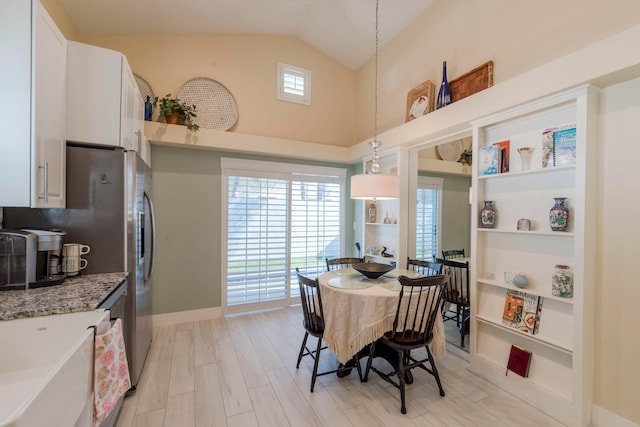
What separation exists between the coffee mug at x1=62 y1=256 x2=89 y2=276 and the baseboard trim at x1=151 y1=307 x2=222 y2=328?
177 cm

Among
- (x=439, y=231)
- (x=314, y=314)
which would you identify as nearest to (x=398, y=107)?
(x=439, y=231)

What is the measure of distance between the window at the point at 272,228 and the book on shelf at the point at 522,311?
266 cm

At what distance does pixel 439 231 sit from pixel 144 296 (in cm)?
366

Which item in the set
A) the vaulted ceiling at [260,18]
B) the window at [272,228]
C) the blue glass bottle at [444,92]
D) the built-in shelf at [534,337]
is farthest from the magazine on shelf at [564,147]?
the window at [272,228]

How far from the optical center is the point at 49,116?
1.73 metres

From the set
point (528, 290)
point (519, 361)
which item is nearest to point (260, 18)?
point (528, 290)

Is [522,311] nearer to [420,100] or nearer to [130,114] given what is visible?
[420,100]

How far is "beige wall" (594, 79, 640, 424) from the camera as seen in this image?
5.80 ft

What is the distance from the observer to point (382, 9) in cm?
333

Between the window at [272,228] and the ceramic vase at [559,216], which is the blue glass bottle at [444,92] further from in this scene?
the window at [272,228]

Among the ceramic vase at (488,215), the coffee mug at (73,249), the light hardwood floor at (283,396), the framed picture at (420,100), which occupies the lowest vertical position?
the light hardwood floor at (283,396)

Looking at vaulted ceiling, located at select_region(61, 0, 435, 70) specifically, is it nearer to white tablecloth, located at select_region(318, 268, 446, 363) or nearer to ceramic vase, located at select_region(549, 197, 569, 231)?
ceramic vase, located at select_region(549, 197, 569, 231)

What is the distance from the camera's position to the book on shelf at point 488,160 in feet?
7.97

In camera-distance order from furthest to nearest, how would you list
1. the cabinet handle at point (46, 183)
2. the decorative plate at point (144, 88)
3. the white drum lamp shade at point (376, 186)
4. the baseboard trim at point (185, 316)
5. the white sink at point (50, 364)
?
the baseboard trim at point (185, 316) → the decorative plate at point (144, 88) → the white drum lamp shade at point (376, 186) → the cabinet handle at point (46, 183) → the white sink at point (50, 364)
